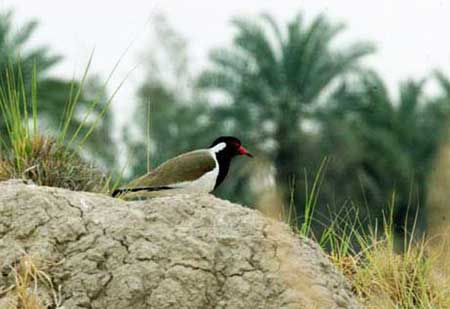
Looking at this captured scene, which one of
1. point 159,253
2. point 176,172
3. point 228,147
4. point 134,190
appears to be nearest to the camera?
point 159,253

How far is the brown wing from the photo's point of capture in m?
9.38

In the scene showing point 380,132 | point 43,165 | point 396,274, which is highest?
point 43,165

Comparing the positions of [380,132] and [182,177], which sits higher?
[182,177]

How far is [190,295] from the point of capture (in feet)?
22.8

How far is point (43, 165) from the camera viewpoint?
8.95 meters

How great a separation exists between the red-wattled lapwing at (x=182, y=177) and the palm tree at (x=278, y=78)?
21.7 metres

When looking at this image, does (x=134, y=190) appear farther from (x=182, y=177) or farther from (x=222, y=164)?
(x=222, y=164)

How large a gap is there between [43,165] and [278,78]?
24654mm

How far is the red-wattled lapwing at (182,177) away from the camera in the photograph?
30.7ft

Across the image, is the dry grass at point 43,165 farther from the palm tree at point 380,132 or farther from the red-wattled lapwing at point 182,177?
the palm tree at point 380,132

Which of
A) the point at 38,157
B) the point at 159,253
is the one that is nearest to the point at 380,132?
the point at 38,157

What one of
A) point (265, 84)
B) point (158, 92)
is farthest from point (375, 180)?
point (158, 92)

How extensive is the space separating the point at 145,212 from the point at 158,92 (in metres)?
29.2

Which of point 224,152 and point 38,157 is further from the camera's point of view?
point 224,152
